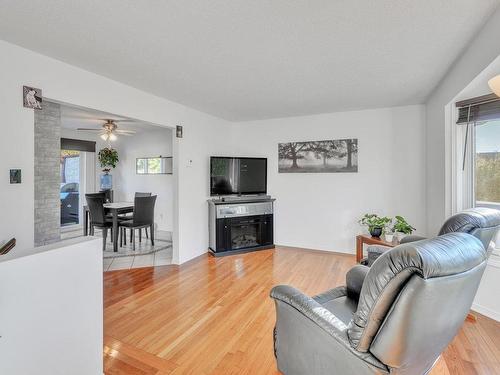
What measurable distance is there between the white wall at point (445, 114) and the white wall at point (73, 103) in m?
3.23

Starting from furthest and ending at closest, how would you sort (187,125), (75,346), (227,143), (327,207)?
(227,143)
(327,207)
(187,125)
(75,346)

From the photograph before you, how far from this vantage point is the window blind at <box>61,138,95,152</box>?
18.9 ft

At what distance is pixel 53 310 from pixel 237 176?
346 centimetres

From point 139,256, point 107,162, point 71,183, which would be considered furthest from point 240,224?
point 71,183

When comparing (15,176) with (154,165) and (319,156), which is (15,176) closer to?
(319,156)

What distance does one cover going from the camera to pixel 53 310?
129 centimetres

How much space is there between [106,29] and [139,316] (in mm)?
2350

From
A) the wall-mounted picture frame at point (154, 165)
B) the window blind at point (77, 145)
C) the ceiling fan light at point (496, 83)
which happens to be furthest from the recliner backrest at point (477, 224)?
the window blind at point (77, 145)

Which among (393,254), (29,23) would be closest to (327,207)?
(393,254)

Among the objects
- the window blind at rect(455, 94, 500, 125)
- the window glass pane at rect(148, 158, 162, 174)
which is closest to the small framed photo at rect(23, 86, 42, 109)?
the window glass pane at rect(148, 158, 162, 174)

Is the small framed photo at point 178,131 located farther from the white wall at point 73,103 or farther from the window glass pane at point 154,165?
the window glass pane at point 154,165

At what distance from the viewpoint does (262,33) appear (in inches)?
75.3

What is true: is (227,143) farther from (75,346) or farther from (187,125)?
(75,346)

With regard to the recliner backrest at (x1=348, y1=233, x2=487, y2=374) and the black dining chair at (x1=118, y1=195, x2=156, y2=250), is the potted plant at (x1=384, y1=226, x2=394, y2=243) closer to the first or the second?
the recliner backrest at (x1=348, y1=233, x2=487, y2=374)
